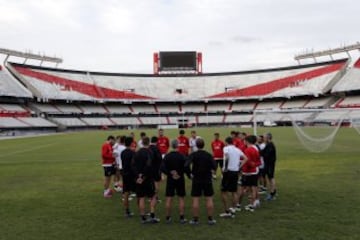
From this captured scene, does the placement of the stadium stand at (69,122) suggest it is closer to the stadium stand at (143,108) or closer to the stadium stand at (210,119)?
the stadium stand at (143,108)

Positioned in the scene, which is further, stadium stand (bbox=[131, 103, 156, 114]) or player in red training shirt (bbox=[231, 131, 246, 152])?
stadium stand (bbox=[131, 103, 156, 114])

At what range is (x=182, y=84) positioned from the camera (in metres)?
102

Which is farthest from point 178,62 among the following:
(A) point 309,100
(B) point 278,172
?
(B) point 278,172

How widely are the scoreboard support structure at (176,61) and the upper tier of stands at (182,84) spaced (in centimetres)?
360

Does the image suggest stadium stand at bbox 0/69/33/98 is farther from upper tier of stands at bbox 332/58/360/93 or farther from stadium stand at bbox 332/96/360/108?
upper tier of stands at bbox 332/58/360/93

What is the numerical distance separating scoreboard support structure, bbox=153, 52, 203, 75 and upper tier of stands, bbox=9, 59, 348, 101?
3.60 meters

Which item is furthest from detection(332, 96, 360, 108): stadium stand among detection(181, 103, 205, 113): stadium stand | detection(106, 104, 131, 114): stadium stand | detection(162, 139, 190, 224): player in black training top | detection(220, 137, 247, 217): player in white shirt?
detection(162, 139, 190, 224): player in black training top

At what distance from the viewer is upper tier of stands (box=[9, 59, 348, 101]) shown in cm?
8525

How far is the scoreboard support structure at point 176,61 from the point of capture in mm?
100250

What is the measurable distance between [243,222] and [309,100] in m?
83.6

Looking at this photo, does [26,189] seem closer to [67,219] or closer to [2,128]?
[67,219]

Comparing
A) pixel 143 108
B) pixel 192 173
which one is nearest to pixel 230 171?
pixel 192 173

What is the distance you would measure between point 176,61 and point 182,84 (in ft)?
21.9

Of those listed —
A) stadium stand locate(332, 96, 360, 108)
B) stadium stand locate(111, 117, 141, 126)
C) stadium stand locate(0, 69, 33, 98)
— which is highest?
stadium stand locate(0, 69, 33, 98)
